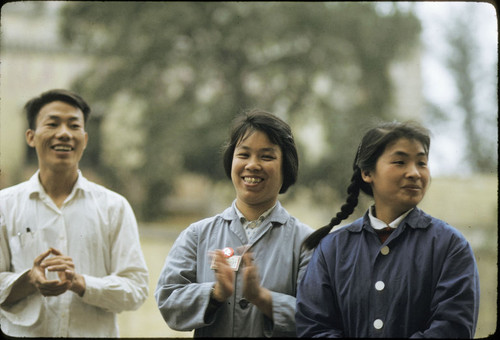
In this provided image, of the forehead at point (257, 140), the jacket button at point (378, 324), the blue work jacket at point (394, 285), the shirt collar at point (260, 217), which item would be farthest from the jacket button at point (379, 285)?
the forehead at point (257, 140)

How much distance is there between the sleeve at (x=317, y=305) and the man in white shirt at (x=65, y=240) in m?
0.89

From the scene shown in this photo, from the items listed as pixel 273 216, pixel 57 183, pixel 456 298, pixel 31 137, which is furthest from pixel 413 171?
pixel 31 137

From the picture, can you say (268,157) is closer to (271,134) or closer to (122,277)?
(271,134)

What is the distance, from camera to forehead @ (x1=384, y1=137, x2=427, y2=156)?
7.11 feet

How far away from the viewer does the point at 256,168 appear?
2.28 m

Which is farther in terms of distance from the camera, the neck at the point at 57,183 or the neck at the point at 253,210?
the neck at the point at 57,183

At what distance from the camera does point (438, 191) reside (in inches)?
389

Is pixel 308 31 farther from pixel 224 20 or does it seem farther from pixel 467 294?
pixel 467 294

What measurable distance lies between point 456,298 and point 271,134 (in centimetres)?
90

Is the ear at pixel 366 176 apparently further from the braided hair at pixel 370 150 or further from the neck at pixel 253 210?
the neck at pixel 253 210

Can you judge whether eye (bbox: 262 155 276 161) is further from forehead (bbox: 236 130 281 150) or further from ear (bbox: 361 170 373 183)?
ear (bbox: 361 170 373 183)

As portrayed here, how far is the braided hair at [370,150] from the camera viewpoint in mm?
2205

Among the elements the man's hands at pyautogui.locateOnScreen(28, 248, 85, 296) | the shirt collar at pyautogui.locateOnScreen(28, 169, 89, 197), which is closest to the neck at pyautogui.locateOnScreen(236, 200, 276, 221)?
the man's hands at pyautogui.locateOnScreen(28, 248, 85, 296)

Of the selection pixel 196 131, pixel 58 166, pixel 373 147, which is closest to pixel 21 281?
pixel 58 166
